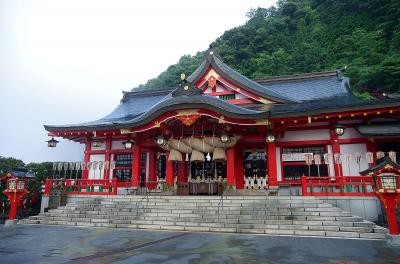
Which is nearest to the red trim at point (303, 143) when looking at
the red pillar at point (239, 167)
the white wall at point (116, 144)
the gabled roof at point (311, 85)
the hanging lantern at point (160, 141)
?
the red pillar at point (239, 167)

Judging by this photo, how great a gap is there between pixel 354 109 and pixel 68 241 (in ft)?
45.1

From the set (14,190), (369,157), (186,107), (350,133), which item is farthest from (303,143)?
(14,190)

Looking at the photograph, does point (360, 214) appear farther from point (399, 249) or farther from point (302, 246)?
point (302, 246)

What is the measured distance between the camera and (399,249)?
7.47 meters

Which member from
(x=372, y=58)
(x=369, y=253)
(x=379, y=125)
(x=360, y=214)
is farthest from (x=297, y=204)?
(x=372, y=58)

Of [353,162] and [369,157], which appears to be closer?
[369,157]

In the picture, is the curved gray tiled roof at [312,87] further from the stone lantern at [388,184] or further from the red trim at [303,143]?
the stone lantern at [388,184]

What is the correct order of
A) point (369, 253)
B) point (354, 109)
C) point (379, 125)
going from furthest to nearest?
point (379, 125), point (354, 109), point (369, 253)

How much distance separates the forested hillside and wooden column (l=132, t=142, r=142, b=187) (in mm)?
26578

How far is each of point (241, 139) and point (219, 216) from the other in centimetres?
608

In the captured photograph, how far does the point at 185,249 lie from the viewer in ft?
24.1

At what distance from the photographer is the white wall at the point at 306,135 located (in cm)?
1589

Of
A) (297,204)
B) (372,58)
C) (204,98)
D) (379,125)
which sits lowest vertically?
(297,204)

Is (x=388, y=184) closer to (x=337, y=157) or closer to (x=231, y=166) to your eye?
(x=337, y=157)
